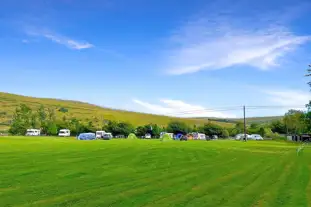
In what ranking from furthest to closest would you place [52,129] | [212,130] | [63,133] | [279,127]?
1. [279,127]
2. [212,130]
3. [52,129]
4. [63,133]

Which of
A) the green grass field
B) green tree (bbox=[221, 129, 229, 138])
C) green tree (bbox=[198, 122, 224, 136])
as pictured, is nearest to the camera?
the green grass field

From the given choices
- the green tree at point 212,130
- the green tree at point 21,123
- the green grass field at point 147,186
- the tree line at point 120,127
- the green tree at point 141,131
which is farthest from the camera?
the green tree at point 212,130

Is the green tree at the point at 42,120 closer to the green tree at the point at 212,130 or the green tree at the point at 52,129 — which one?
the green tree at the point at 52,129

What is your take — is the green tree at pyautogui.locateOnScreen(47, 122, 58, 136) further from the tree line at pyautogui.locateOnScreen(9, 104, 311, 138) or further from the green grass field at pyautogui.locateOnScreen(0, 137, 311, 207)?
the green grass field at pyautogui.locateOnScreen(0, 137, 311, 207)

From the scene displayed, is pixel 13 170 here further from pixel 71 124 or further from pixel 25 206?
pixel 71 124

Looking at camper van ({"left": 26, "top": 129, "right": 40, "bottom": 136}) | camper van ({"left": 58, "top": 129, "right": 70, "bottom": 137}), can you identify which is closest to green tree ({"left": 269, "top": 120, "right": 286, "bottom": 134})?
camper van ({"left": 58, "top": 129, "right": 70, "bottom": 137})

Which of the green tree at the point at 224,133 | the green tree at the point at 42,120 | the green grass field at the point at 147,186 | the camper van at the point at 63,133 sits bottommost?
the green grass field at the point at 147,186

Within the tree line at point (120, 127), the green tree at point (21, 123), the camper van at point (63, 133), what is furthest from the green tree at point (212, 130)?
the green tree at point (21, 123)

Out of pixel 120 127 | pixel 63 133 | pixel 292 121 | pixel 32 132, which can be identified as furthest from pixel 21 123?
pixel 292 121

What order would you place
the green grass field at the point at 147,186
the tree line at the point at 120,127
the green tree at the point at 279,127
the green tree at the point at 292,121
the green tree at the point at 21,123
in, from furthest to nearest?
the green tree at the point at 279,127
the green tree at the point at 292,121
the tree line at the point at 120,127
the green tree at the point at 21,123
the green grass field at the point at 147,186

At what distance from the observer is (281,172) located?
23.7 m

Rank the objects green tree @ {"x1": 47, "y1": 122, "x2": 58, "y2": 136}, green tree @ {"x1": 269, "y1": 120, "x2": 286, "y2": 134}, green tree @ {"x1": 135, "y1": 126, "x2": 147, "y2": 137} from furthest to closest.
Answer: green tree @ {"x1": 269, "y1": 120, "x2": 286, "y2": 134}
green tree @ {"x1": 135, "y1": 126, "x2": 147, "y2": 137}
green tree @ {"x1": 47, "y1": 122, "x2": 58, "y2": 136}

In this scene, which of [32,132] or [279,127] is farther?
[279,127]

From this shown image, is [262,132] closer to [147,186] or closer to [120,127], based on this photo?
[120,127]
